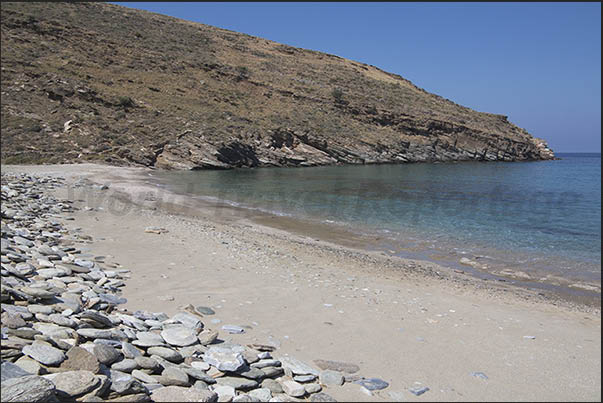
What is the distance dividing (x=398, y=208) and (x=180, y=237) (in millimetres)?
10317

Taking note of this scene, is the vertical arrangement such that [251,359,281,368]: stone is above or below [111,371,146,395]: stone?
below

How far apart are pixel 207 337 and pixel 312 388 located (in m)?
1.26

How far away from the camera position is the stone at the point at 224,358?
3407mm

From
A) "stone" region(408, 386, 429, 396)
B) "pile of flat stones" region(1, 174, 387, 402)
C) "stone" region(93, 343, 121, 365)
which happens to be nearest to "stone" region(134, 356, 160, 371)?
"pile of flat stones" region(1, 174, 387, 402)

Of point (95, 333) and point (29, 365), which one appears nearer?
point (29, 365)

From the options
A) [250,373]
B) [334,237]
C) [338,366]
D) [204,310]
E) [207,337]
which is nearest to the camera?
[250,373]

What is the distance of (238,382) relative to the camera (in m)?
3.27

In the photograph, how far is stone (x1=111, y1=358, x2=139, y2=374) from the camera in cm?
316

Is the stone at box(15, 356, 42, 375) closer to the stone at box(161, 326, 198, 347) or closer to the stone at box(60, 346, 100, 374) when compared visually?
the stone at box(60, 346, 100, 374)

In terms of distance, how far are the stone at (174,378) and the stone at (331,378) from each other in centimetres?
109

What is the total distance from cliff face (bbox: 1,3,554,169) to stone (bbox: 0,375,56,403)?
26404 millimetres

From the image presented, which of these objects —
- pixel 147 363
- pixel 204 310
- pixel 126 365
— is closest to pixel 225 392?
A: pixel 147 363

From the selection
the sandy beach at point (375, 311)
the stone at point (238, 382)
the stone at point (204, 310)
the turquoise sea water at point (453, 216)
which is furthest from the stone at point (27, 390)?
the turquoise sea water at point (453, 216)

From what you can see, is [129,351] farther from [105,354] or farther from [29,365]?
[29,365]
